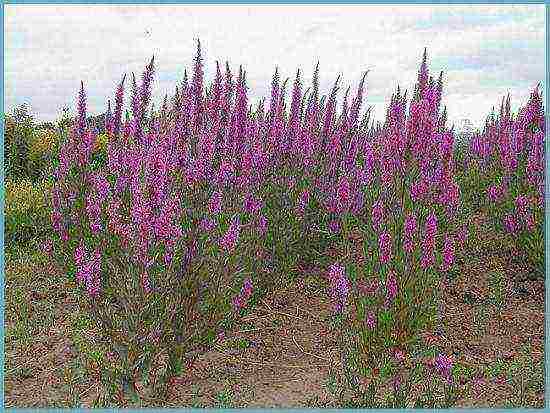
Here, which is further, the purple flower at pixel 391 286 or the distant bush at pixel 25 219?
the distant bush at pixel 25 219

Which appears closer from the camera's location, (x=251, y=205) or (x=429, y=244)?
(x=429, y=244)

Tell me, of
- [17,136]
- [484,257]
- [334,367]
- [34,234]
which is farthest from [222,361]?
[17,136]

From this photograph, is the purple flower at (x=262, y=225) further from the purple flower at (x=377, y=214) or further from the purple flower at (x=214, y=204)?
the purple flower at (x=377, y=214)

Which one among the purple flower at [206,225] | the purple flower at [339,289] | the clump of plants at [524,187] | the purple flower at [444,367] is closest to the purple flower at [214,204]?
the purple flower at [206,225]

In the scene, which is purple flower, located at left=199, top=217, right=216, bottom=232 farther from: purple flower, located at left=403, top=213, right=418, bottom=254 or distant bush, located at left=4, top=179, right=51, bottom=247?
distant bush, located at left=4, top=179, right=51, bottom=247

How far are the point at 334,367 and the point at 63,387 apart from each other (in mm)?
1748

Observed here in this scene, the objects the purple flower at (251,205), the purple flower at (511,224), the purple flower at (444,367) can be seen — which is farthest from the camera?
the purple flower at (511,224)

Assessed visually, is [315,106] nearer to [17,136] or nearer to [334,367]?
[334,367]

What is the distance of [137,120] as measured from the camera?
432 cm

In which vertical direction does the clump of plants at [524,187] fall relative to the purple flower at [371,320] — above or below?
above

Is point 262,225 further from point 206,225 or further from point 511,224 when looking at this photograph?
point 511,224

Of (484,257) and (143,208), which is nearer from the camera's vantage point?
(143,208)

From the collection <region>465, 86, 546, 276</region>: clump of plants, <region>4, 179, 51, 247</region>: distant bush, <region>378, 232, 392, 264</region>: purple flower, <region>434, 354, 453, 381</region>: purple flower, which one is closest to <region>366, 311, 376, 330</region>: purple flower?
<region>378, 232, 392, 264</region>: purple flower

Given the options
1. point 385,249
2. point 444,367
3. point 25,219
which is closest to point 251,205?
point 385,249
